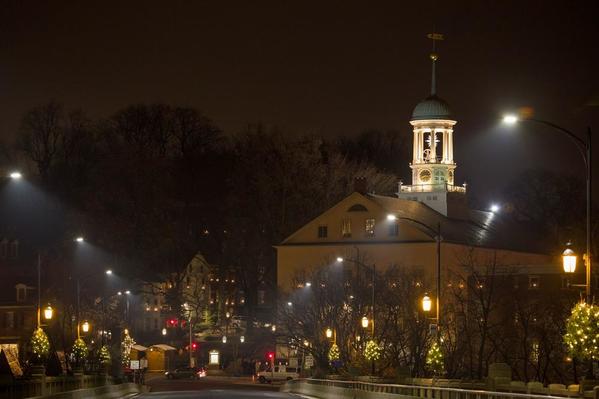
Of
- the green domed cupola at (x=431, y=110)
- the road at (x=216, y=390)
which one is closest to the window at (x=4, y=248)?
the road at (x=216, y=390)

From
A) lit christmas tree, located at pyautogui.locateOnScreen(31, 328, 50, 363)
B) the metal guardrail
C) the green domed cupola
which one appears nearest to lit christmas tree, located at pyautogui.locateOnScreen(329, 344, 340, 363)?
the metal guardrail

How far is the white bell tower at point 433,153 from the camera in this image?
134m

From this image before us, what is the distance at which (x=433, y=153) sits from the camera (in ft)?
442

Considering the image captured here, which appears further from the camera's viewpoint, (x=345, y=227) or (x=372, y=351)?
(x=345, y=227)

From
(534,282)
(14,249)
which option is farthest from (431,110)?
(14,249)

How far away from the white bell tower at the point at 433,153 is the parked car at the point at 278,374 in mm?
22500

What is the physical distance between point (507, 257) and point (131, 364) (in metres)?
37.1

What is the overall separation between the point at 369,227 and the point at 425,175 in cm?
1290

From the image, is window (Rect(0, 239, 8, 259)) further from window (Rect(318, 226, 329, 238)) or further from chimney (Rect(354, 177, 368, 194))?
chimney (Rect(354, 177, 368, 194))

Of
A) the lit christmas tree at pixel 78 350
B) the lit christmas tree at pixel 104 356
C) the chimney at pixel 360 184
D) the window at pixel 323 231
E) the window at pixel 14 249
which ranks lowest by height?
the lit christmas tree at pixel 104 356

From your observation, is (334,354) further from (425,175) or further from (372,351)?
(425,175)

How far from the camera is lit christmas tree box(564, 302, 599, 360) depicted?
36.8 metres

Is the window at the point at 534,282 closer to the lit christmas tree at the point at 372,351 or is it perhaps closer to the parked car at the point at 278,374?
the parked car at the point at 278,374

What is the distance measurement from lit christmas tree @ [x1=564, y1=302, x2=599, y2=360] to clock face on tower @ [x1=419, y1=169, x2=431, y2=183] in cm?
9910
